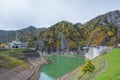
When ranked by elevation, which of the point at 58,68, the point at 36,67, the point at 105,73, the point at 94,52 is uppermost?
the point at 94,52

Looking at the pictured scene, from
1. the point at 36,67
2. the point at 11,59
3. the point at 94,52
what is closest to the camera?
the point at 11,59

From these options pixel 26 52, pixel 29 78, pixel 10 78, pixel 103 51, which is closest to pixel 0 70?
pixel 10 78

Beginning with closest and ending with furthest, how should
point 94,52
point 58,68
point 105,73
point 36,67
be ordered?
point 105,73
point 58,68
point 36,67
point 94,52

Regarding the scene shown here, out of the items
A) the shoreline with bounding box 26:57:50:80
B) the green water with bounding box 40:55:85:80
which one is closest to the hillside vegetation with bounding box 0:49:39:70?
the shoreline with bounding box 26:57:50:80

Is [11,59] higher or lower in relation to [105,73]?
lower

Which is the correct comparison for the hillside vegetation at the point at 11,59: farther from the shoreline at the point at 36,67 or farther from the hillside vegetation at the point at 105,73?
the hillside vegetation at the point at 105,73

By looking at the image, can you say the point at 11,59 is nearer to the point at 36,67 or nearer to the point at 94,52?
the point at 36,67

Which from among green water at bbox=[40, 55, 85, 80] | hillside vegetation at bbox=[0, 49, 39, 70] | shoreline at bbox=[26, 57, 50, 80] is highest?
hillside vegetation at bbox=[0, 49, 39, 70]

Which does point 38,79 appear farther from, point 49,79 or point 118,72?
point 118,72

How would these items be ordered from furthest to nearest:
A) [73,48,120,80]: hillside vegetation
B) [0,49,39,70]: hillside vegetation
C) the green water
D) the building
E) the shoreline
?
1. the building
2. the green water
3. [0,49,39,70]: hillside vegetation
4. the shoreline
5. [73,48,120,80]: hillside vegetation

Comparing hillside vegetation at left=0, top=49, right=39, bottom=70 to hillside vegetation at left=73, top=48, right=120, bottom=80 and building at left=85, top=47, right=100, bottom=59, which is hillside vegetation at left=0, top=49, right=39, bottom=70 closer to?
building at left=85, top=47, right=100, bottom=59

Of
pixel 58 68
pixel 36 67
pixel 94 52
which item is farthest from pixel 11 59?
pixel 94 52
